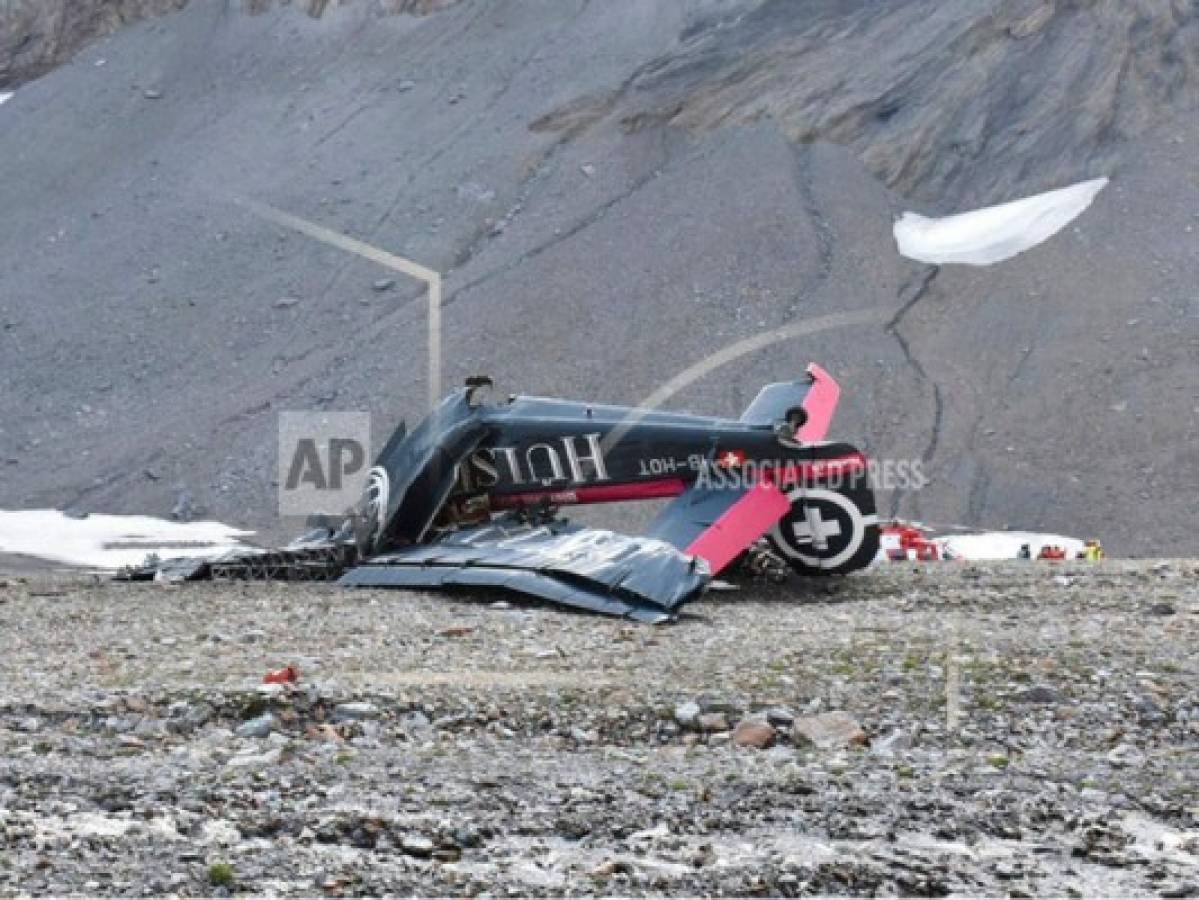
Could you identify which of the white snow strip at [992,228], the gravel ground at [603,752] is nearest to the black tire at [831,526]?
the gravel ground at [603,752]

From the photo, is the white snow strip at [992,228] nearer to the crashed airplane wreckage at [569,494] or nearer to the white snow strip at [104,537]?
the white snow strip at [104,537]

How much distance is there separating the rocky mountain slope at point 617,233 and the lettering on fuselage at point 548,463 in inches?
1069

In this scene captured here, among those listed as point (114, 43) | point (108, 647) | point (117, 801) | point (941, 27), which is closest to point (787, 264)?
point (941, 27)

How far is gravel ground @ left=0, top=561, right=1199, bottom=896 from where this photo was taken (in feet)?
27.7

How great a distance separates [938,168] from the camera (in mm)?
66938

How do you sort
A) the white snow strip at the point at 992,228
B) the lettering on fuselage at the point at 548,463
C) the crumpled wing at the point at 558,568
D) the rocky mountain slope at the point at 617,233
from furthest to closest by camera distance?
1. the white snow strip at the point at 992,228
2. the rocky mountain slope at the point at 617,233
3. the lettering on fuselage at the point at 548,463
4. the crumpled wing at the point at 558,568

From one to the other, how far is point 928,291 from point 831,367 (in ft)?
20.4

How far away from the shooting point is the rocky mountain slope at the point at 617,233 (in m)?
54.7

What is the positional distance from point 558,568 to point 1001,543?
27.1m

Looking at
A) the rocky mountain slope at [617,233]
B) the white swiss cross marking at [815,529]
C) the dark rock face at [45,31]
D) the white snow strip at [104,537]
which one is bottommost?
the white swiss cross marking at [815,529]

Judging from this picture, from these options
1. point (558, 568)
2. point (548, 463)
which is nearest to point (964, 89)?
point (548, 463)

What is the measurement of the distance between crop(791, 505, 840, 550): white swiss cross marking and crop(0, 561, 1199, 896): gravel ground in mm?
3682

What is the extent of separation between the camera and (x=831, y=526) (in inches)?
896

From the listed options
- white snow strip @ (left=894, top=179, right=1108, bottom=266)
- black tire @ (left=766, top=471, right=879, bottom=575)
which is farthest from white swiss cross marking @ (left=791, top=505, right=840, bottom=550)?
white snow strip @ (left=894, top=179, right=1108, bottom=266)
